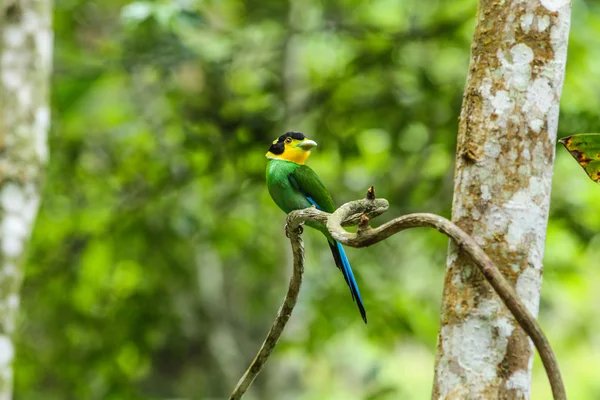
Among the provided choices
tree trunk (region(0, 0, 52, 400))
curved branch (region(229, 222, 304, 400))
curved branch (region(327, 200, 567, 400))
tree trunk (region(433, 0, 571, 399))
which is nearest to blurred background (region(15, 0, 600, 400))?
tree trunk (region(0, 0, 52, 400))

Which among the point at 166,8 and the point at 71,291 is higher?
the point at 166,8

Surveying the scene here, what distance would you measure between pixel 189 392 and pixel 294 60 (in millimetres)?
4418

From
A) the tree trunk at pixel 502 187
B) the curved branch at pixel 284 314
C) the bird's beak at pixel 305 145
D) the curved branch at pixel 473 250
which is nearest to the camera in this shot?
the curved branch at pixel 473 250

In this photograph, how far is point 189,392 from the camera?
327 inches

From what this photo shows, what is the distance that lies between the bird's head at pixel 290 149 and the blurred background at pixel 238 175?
1.37 metres

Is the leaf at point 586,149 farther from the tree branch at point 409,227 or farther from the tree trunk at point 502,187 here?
the tree branch at point 409,227

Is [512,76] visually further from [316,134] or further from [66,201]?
[66,201]

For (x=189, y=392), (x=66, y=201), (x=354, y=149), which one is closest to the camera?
(x=354, y=149)

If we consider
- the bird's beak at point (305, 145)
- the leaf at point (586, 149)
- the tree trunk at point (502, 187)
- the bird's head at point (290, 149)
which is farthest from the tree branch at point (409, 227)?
the bird's head at point (290, 149)

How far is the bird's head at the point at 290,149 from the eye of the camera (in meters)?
2.49

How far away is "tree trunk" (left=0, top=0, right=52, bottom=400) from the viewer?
140 inches

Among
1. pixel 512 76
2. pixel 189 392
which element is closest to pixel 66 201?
pixel 189 392

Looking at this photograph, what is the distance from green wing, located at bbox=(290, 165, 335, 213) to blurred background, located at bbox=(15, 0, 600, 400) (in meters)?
1.46

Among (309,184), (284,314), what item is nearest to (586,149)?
(284,314)
